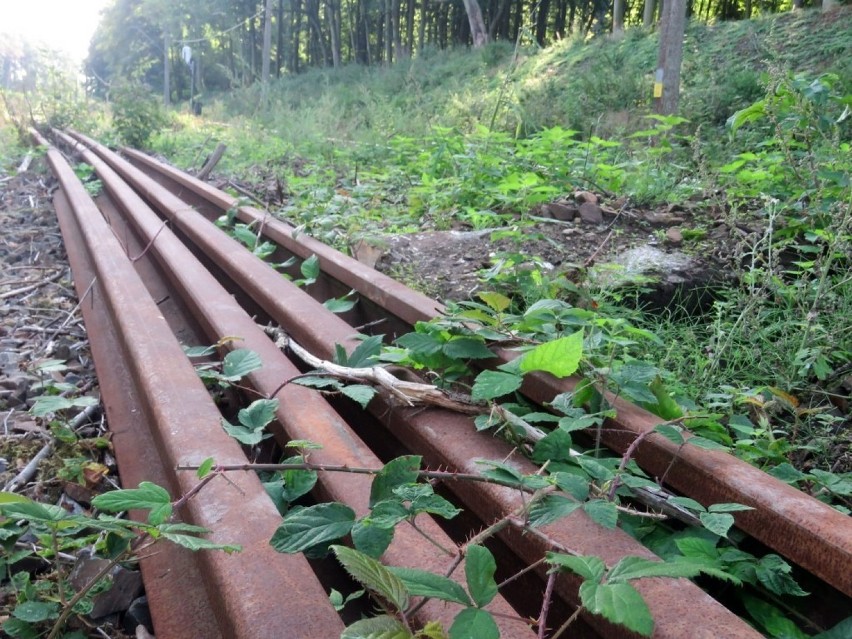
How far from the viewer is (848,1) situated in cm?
1492

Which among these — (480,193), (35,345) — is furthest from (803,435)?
(480,193)

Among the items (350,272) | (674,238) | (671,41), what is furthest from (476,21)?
(350,272)

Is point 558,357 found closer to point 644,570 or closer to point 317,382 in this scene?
point 317,382

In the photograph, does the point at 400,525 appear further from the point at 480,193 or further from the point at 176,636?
the point at 480,193

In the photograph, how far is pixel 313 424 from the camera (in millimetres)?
1426

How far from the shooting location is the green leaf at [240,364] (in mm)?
1692

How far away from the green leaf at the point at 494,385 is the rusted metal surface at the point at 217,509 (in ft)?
1.57

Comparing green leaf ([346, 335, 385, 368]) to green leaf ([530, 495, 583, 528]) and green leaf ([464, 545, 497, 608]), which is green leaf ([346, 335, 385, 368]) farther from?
green leaf ([464, 545, 497, 608])

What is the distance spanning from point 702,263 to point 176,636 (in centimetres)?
283

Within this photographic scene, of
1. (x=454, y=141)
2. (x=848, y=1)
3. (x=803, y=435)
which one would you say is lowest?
(x=803, y=435)

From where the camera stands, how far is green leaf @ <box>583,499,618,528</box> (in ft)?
3.30

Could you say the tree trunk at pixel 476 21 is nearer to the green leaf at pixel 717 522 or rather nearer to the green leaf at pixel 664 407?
the green leaf at pixel 664 407

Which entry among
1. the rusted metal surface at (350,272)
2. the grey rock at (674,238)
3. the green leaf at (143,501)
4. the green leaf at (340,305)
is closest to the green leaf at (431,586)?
the green leaf at (143,501)

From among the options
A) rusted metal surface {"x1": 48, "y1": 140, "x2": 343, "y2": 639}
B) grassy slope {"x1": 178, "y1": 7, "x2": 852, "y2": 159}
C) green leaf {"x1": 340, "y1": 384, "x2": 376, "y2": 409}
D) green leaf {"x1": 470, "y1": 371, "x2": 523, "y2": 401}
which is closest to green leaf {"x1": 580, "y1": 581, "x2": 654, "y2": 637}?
rusted metal surface {"x1": 48, "y1": 140, "x2": 343, "y2": 639}
